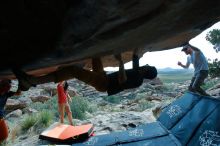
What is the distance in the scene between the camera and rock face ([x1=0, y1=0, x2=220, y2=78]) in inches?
77.6

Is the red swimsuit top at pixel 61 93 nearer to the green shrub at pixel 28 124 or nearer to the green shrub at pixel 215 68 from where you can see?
the green shrub at pixel 28 124

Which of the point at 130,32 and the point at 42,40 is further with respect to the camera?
the point at 130,32

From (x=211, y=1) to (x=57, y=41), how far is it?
1.05 m

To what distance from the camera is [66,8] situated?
1.99 m

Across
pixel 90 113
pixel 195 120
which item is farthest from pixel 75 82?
pixel 195 120

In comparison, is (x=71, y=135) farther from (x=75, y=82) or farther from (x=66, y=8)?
(x=75, y=82)

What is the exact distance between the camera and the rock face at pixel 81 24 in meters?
1.97

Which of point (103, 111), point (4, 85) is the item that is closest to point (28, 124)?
point (103, 111)

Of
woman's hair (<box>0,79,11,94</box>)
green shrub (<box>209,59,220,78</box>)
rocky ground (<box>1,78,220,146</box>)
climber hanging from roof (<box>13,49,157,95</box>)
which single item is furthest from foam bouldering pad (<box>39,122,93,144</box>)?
green shrub (<box>209,59,220,78</box>)

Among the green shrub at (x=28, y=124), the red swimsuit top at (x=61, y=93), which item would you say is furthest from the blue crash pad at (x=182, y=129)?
the green shrub at (x=28, y=124)

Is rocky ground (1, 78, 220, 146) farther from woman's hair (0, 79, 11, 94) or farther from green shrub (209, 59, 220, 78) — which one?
woman's hair (0, 79, 11, 94)

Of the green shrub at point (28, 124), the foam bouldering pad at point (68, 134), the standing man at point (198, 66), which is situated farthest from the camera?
the green shrub at point (28, 124)

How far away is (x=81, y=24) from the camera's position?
6.81 feet

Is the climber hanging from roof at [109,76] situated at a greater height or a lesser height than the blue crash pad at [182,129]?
greater
